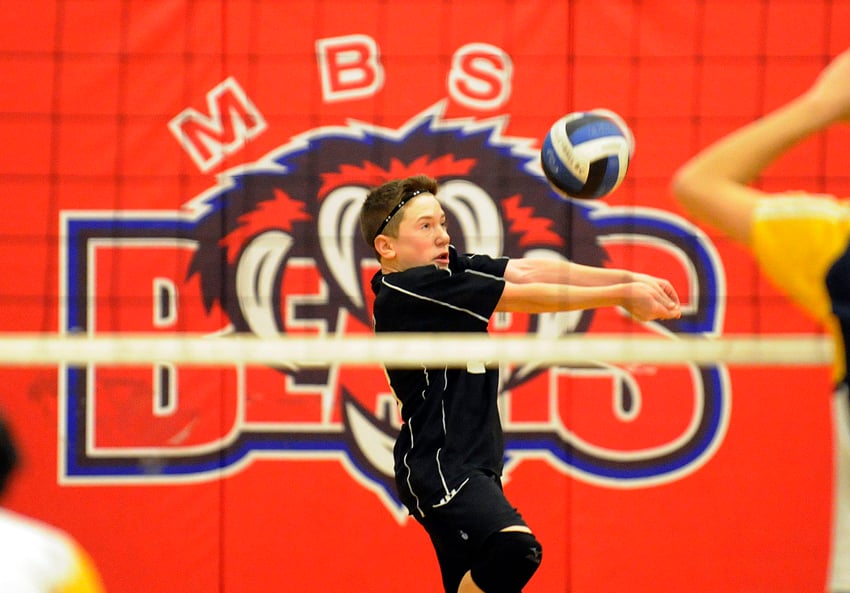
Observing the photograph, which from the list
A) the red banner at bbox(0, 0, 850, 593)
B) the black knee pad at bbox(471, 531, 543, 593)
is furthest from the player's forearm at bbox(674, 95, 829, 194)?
the red banner at bbox(0, 0, 850, 593)

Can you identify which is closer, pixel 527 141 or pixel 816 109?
pixel 816 109

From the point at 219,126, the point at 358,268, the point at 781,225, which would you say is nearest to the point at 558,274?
the point at 358,268

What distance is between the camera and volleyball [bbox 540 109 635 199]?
3.92m

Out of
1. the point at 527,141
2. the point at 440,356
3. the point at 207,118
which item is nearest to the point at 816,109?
the point at 440,356

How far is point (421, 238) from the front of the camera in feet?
13.6

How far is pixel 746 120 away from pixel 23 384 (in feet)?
11.7

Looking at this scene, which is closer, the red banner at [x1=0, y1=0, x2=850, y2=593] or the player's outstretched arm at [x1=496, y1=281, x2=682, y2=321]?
→ the player's outstretched arm at [x1=496, y1=281, x2=682, y2=321]

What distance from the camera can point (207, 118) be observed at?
5.29 meters

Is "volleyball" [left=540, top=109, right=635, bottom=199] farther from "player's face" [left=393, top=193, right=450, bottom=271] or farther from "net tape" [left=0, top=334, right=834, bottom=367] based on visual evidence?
"net tape" [left=0, top=334, right=834, bottom=367]

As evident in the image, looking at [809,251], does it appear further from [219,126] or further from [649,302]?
[219,126]

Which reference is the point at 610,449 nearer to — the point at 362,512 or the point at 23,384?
the point at 362,512

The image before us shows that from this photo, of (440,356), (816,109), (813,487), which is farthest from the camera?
(813,487)

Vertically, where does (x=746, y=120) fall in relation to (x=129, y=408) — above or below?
above

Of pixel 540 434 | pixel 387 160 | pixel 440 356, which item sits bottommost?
pixel 540 434
